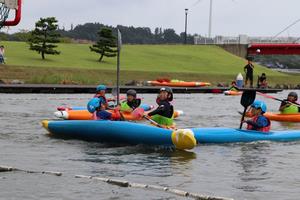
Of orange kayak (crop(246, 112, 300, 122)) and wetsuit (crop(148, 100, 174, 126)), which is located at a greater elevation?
wetsuit (crop(148, 100, 174, 126))

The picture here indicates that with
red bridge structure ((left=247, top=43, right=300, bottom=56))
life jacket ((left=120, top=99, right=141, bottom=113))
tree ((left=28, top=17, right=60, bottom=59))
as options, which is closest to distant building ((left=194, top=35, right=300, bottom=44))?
red bridge structure ((left=247, top=43, right=300, bottom=56))

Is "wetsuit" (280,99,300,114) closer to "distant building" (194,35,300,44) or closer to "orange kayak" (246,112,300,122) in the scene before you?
"orange kayak" (246,112,300,122)

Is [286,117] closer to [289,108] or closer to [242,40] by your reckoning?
[289,108]

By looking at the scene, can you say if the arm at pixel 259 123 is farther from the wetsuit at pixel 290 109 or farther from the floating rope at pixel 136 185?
the floating rope at pixel 136 185

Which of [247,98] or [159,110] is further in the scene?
[247,98]

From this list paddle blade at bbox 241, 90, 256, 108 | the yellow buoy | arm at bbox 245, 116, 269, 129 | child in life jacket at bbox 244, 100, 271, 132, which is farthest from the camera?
paddle blade at bbox 241, 90, 256, 108

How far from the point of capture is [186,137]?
47.3ft

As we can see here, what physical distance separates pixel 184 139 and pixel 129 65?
45.3 metres

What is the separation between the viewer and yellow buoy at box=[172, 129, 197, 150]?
47.3 ft

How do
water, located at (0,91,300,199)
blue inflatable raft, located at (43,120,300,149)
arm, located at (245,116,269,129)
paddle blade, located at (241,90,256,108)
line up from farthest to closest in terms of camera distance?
paddle blade, located at (241,90,256,108), arm, located at (245,116,269,129), blue inflatable raft, located at (43,120,300,149), water, located at (0,91,300,199)

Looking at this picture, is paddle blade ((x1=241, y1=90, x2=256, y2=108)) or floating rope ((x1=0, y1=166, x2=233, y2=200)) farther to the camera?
paddle blade ((x1=241, y1=90, x2=256, y2=108))

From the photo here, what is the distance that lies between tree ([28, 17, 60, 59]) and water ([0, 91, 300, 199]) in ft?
111

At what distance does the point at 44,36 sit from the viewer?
2119 inches

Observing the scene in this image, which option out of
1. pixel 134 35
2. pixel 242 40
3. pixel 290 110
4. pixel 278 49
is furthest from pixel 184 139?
pixel 134 35
